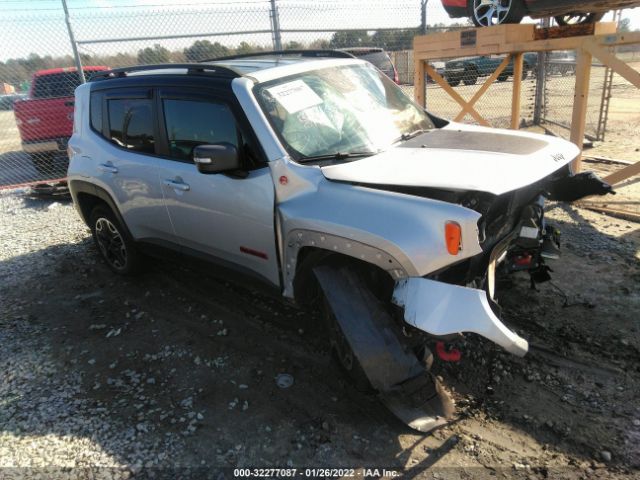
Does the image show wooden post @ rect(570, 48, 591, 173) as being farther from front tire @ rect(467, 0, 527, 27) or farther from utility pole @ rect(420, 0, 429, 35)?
utility pole @ rect(420, 0, 429, 35)

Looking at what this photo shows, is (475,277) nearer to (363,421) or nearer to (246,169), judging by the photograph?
(363,421)

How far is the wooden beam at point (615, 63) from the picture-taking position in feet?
18.4

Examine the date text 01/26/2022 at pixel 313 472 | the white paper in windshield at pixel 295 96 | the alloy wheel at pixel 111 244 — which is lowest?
the date text 01/26/2022 at pixel 313 472

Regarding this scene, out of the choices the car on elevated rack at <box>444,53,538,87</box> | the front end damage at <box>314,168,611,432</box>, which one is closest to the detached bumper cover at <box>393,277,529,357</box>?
the front end damage at <box>314,168,611,432</box>

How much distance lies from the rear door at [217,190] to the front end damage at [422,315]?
591 mm

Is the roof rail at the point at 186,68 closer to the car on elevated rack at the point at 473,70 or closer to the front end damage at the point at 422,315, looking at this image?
the front end damage at the point at 422,315

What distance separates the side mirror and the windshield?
350 millimetres

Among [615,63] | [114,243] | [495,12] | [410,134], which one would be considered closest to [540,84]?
[495,12]

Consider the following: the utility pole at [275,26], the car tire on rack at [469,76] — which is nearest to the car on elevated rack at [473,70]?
the car tire on rack at [469,76]

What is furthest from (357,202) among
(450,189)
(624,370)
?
(624,370)

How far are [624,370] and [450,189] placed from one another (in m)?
1.82

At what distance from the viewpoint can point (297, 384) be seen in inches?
127

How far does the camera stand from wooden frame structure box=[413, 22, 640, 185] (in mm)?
5734

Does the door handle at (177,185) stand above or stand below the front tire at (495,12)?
below
